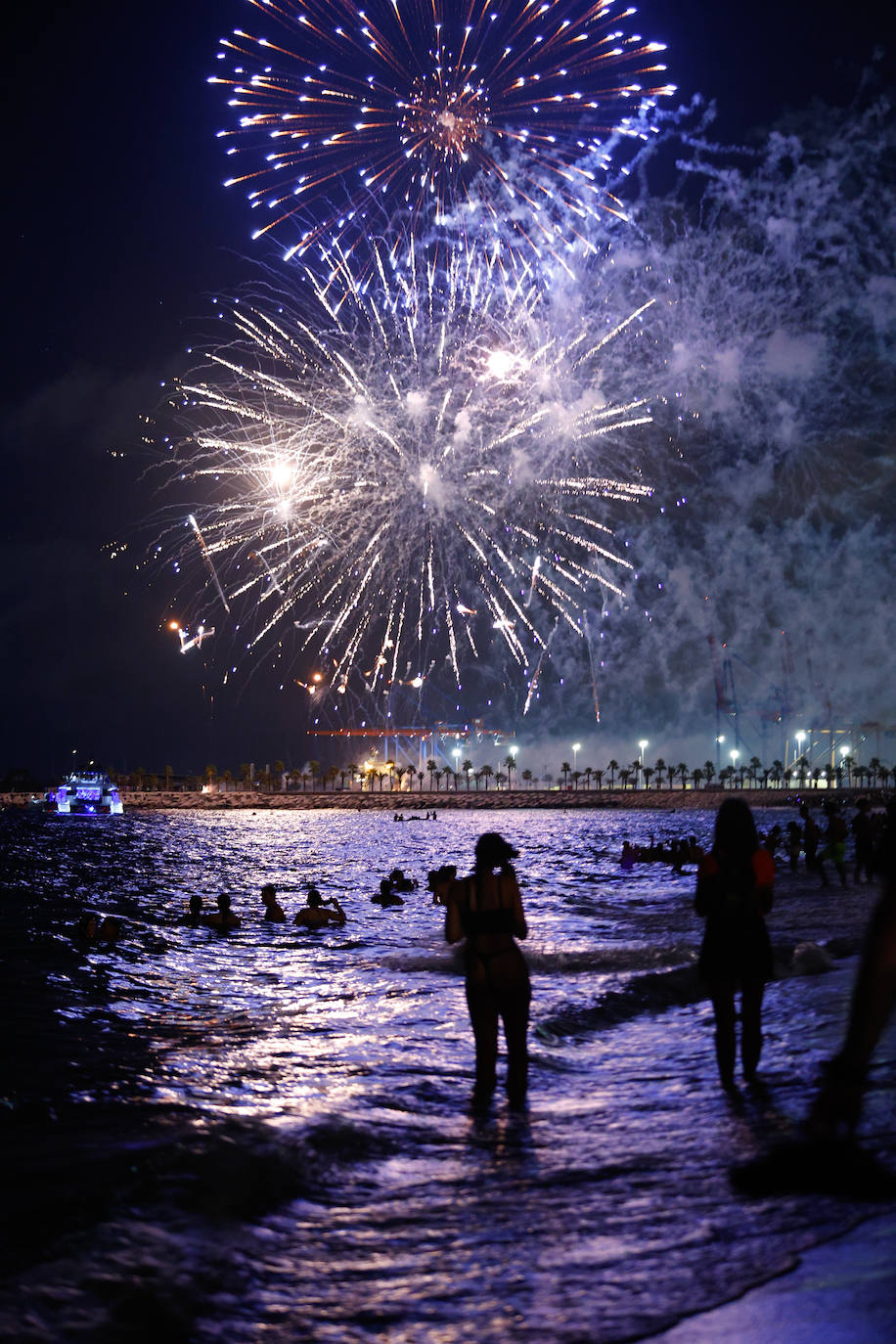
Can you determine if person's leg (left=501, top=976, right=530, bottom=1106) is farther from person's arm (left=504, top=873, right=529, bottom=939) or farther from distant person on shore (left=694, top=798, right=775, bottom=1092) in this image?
distant person on shore (left=694, top=798, right=775, bottom=1092)

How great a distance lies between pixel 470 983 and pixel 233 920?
17.0 m

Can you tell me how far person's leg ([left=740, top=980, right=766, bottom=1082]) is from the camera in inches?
293

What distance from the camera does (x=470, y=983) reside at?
748 centimetres

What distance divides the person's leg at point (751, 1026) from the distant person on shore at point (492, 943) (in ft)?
5.18

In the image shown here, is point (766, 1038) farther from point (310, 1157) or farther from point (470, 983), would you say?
point (310, 1157)

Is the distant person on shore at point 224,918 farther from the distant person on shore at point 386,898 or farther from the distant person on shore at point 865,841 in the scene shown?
the distant person on shore at point 865,841

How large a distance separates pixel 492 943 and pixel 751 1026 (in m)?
2.02

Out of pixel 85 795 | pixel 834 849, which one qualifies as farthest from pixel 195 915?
pixel 85 795

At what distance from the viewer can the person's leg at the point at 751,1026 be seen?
24.4 ft

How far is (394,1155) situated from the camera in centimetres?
686

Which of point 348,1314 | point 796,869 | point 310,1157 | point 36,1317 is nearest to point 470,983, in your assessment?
point 310,1157

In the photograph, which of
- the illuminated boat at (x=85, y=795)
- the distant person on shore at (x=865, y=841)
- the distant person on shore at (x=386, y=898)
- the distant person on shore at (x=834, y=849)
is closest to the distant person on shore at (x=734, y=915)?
the distant person on shore at (x=834, y=849)

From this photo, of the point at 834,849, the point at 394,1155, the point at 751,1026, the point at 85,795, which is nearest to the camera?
the point at 394,1155

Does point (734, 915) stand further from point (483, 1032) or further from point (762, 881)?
point (483, 1032)
